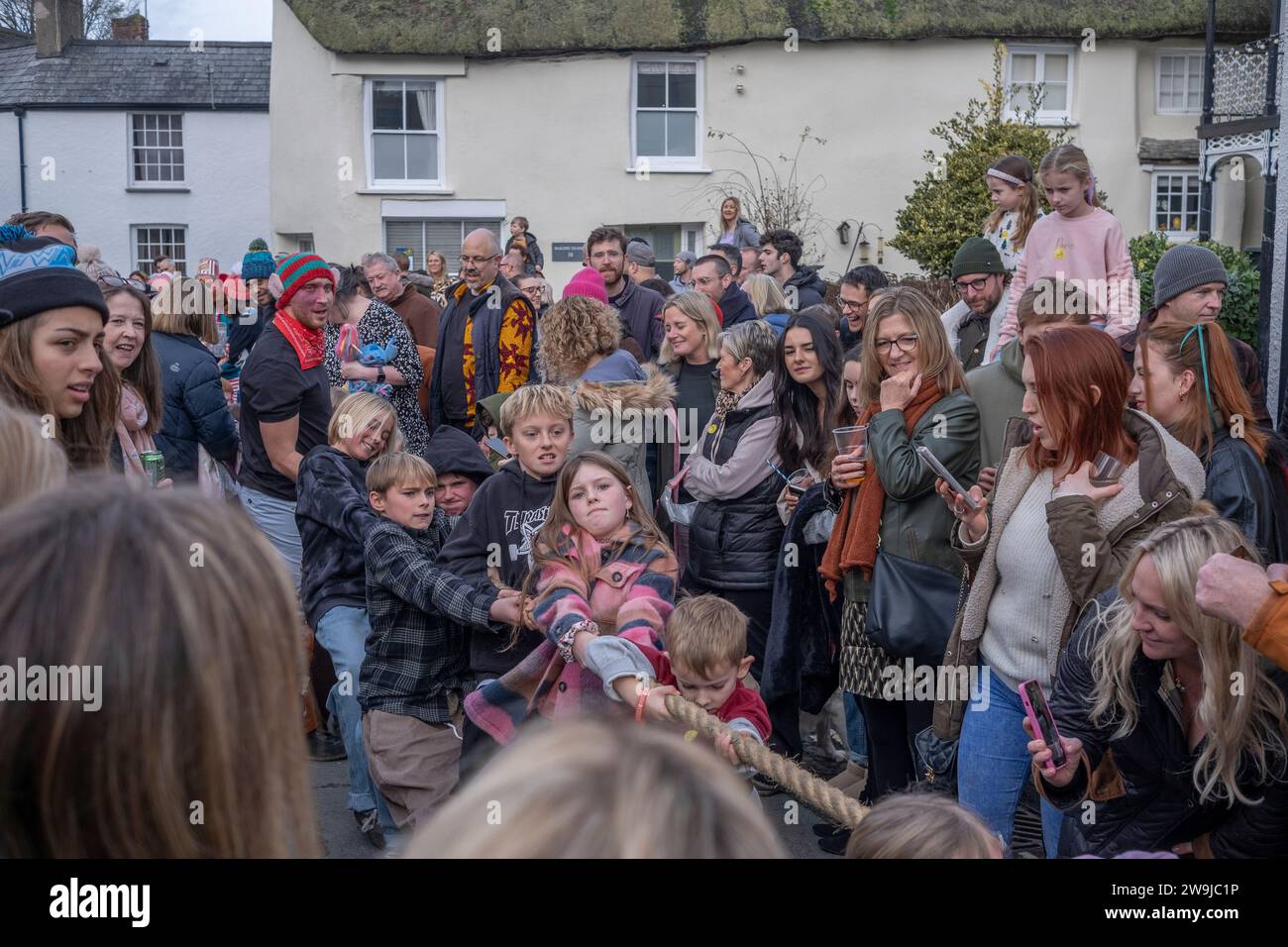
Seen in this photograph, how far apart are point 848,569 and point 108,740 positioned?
3.98 m

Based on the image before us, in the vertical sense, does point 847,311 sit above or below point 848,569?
above

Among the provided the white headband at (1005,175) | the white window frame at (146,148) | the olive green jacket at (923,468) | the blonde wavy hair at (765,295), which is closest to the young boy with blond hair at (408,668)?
the olive green jacket at (923,468)

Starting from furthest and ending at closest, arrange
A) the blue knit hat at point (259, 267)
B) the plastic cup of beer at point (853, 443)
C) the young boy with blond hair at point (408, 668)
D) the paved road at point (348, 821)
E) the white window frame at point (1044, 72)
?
1. the white window frame at point (1044, 72)
2. the blue knit hat at point (259, 267)
3. the paved road at point (348, 821)
4. the plastic cup of beer at point (853, 443)
5. the young boy with blond hair at point (408, 668)

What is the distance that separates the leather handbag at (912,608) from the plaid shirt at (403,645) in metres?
1.57

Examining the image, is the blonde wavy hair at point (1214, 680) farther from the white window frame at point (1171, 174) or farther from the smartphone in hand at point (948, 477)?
the white window frame at point (1171, 174)

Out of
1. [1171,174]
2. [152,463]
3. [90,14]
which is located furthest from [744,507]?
[90,14]

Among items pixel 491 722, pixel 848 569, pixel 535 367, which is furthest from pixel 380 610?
pixel 535 367

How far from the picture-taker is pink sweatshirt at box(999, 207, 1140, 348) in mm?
6375

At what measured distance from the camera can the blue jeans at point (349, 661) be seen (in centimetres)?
549

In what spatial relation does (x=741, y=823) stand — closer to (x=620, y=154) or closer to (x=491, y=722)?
(x=491, y=722)

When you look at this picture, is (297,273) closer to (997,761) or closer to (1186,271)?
(1186,271)

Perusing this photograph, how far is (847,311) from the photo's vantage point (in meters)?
8.50

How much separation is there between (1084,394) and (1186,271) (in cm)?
166
